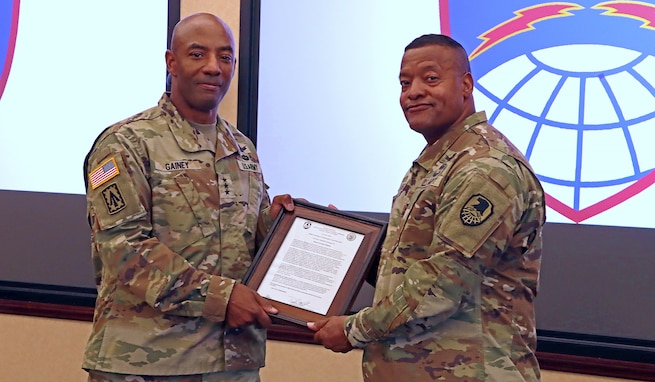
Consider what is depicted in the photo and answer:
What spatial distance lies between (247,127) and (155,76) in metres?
0.45

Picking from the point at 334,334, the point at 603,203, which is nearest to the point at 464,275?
the point at 334,334

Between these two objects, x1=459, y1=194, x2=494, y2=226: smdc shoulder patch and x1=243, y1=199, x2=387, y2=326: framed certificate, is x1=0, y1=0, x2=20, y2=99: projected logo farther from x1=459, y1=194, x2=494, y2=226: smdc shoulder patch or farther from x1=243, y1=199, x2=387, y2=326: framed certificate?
x1=459, y1=194, x2=494, y2=226: smdc shoulder patch

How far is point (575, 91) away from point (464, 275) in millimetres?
1083

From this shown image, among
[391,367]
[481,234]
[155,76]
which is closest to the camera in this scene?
[481,234]

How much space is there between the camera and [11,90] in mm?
3559

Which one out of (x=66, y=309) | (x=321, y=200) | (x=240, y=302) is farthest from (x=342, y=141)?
(x=66, y=309)

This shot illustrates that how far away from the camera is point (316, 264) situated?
2271mm

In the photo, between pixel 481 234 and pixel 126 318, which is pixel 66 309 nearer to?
pixel 126 318

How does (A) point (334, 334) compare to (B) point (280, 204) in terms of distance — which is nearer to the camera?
(A) point (334, 334)

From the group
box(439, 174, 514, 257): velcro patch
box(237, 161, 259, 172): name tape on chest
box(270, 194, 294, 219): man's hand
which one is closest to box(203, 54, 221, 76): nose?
box(237, 161, 259, 172): name tape on chest

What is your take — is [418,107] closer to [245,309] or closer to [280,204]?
[280,204]

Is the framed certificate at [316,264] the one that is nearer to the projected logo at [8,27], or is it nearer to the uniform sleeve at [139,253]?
the uniform sleeve at [139,253]

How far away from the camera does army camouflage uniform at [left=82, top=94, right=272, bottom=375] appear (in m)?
2.12

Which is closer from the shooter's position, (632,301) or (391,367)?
(391,367)
